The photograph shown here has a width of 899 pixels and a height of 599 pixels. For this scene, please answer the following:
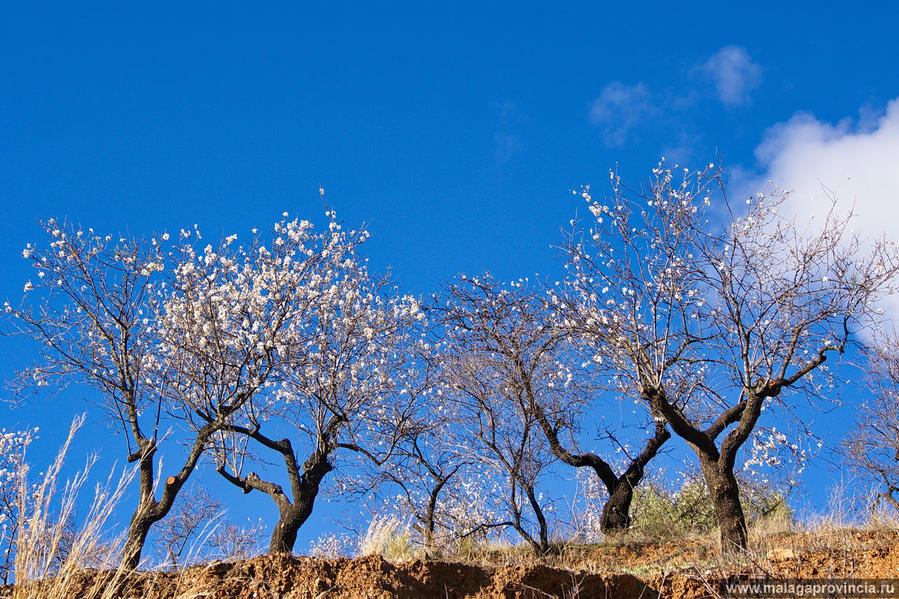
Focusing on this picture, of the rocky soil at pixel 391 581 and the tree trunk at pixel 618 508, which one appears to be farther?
the tree trunk at pixel 618 508

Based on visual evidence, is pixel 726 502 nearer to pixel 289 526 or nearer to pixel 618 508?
pixel 618 508

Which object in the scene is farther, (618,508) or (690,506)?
(690,506)

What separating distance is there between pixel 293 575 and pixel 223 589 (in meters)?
0.51

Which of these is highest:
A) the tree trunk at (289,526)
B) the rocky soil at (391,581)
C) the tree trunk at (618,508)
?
the tree trunk at (618,508)

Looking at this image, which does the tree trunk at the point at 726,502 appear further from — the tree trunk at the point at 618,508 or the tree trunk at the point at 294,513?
the tree trunk at the point at 294,513

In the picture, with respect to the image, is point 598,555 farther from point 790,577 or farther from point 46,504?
point 46,504

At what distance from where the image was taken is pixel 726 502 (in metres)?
10.2

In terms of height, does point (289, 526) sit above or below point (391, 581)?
above

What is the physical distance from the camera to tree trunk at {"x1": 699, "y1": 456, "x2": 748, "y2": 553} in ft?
32.7

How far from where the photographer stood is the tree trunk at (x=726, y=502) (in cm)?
996

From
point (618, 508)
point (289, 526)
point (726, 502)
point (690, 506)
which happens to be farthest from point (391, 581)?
point (690, 506)

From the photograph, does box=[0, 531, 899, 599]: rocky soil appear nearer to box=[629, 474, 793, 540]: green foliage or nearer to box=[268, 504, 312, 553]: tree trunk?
box=[268, 504, 312, 553]: tree trunk

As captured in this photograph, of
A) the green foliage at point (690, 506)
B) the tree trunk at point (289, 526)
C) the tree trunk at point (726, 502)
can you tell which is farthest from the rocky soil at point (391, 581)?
the green foliage at point (690, 506)

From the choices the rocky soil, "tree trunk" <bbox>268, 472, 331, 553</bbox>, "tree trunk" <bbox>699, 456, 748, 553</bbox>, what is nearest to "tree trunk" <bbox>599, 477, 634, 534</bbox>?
"tree trunk" <bbox>699, 456, 748, 553</bbox>
